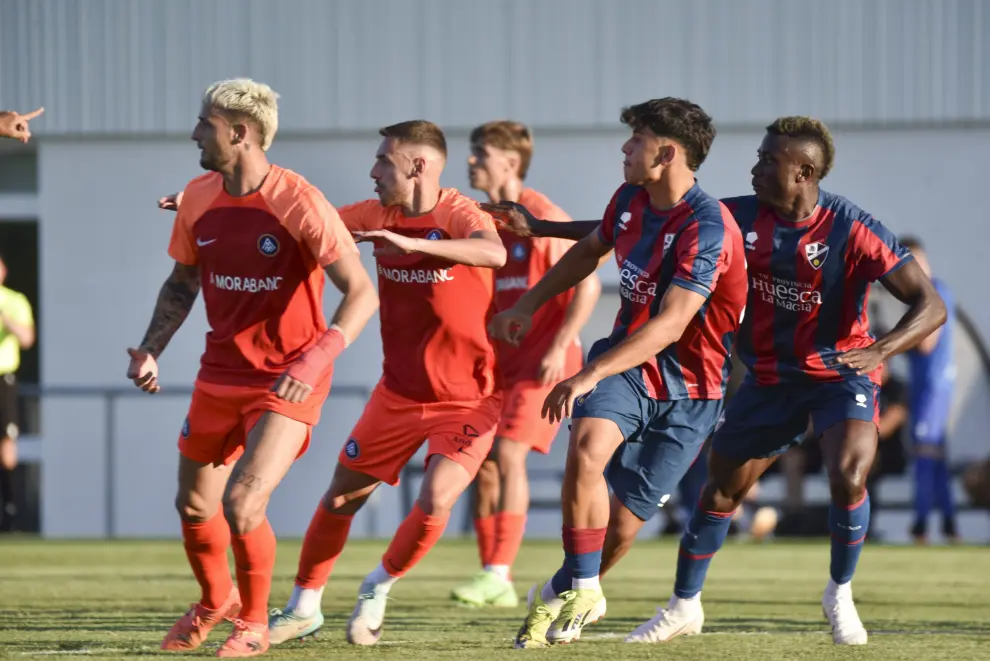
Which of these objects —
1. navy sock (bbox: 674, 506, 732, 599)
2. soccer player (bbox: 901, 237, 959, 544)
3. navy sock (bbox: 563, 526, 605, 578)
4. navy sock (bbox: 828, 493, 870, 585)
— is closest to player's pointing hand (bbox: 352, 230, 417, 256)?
navy sock (bbox: 563, 526, 605, 578)

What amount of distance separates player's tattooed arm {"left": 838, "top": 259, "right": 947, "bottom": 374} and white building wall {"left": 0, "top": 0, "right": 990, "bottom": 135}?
31.9 ft

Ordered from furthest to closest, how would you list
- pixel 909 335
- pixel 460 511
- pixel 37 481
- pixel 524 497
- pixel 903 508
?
pixel 37 481 → pixel 460 511 → pixel 903 508 → pixel 524 497 → pixel 909 335

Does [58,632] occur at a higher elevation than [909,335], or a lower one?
lower

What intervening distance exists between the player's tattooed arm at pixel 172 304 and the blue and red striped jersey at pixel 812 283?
2130 mm

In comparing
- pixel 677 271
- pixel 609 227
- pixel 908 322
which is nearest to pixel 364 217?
pixel 609 227

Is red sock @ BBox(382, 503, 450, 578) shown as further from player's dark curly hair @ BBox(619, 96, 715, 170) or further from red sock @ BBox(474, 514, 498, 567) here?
red sock @ BBox(474, 514, 498, 567)

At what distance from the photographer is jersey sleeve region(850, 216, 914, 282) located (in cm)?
629

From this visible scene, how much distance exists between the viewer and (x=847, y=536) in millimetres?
6395

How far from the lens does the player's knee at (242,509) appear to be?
18.1 ft

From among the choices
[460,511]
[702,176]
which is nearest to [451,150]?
[702,176]

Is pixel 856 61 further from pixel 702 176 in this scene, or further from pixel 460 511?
pixel 460 511

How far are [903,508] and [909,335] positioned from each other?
852 cm

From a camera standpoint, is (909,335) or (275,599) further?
(275,599)

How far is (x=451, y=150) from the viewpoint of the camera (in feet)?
52.5
